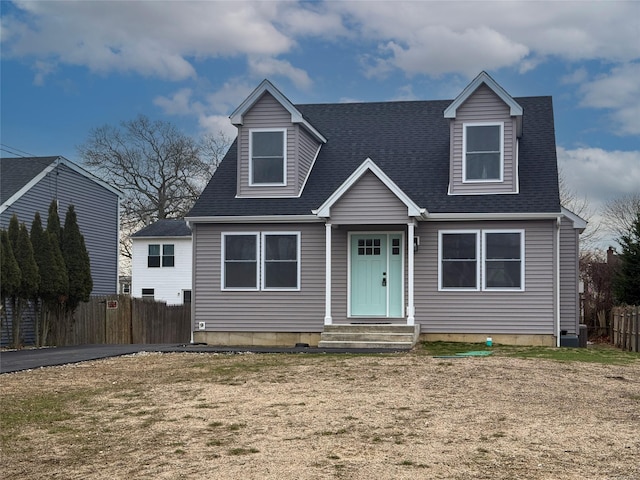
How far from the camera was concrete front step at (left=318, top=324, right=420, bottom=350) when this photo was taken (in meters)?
17.1

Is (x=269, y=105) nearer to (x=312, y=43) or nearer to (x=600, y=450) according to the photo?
(x=312, y=43)

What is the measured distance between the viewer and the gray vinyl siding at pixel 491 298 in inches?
718

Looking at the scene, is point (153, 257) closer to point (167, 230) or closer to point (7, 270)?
point (167, 230)

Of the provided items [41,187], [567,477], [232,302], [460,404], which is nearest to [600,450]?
[567,477]

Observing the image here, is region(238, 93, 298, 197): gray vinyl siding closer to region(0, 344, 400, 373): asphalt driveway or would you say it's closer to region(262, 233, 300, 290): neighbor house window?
region(262, 233, 300, 290): neighbor house window

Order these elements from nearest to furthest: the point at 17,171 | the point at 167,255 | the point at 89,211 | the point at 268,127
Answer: the point at 268,127, the point at 17,171, the point at 89,211, the point at 167,255

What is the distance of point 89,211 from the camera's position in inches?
1025

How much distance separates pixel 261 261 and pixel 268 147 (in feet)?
9.35

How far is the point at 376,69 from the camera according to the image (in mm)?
21281

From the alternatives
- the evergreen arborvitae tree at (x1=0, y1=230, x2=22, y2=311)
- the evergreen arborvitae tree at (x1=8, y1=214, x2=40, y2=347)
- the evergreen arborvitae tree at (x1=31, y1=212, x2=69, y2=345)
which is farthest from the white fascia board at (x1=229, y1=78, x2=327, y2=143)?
the evergreen arborvitae tree at (x1=0, y1=230, x2=22, y2=311)

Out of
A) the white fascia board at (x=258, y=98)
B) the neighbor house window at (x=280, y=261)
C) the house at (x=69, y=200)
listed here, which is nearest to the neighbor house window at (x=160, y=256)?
the house at (x=69, y=200)

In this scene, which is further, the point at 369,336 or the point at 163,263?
the point at 163,263

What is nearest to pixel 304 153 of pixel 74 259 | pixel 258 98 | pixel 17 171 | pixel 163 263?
pixel 258 98

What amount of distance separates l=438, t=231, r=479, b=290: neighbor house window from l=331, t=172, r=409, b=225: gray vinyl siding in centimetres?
147
